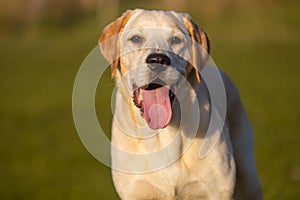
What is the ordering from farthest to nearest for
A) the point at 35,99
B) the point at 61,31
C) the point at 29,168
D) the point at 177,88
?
the point at 61,31
the point at 35,99
the point at 29,168
the point at 177,88

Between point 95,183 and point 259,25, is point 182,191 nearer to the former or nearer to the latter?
point 95,183

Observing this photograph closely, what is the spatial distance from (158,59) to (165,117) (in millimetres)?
490

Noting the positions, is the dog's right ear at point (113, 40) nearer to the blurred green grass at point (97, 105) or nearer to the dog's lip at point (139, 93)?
the dog's lip at point (139, 93)

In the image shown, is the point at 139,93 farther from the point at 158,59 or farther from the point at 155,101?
the point at 158,59

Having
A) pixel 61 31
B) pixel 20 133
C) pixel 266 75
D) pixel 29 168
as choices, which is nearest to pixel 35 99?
pixel 20 133

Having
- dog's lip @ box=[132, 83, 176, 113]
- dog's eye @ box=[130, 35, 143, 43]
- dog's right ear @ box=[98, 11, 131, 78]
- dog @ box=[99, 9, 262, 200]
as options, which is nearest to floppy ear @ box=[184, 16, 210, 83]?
dog @ box=[99, 9, 262, 200]

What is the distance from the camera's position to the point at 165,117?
199 inches

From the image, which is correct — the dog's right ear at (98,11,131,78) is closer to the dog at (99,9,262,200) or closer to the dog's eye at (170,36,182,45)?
the dog at (99,9,262,200)

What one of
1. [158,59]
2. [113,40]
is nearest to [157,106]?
[158,59]

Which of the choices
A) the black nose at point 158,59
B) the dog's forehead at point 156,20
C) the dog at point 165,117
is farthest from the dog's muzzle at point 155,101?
the dog's forehead at point 156,20

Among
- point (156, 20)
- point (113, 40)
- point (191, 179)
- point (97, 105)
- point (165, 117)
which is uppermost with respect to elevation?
point (156, 20)

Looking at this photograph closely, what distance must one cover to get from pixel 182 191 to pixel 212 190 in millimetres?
219

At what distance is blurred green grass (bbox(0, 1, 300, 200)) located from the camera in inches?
356

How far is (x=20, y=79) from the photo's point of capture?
2366cm
